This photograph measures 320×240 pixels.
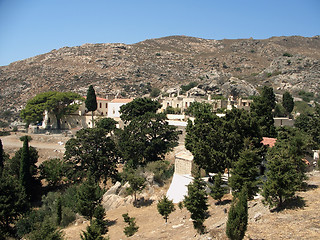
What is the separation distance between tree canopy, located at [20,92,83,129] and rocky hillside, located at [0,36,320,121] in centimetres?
1784

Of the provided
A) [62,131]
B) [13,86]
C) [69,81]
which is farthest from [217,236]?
[13,86]

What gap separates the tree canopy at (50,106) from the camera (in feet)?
167

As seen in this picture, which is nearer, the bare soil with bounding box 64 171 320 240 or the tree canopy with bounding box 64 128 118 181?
the bare soil with bounding box 64 171 320 240

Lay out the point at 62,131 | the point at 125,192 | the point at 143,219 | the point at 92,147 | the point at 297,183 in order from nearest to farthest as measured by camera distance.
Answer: the point at 297,183, the point at 143,219, the point at 125,192, the point at 92,147, the point at 62,131

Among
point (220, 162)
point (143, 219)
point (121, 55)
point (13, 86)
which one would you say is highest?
point (121, 55)

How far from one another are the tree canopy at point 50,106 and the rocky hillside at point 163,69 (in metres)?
A: 17.8

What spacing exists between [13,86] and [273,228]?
9537cm

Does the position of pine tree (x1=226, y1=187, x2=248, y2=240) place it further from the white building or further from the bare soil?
the white building

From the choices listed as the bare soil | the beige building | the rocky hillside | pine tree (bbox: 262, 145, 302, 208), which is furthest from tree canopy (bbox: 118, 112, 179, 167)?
the rocky hillside

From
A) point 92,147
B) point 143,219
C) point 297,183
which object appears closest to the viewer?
point 297,183

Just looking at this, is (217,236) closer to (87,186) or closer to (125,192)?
(87,186)

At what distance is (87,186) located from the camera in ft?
71.8

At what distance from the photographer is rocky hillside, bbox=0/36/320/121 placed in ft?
248

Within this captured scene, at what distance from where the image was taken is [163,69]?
106 metres
